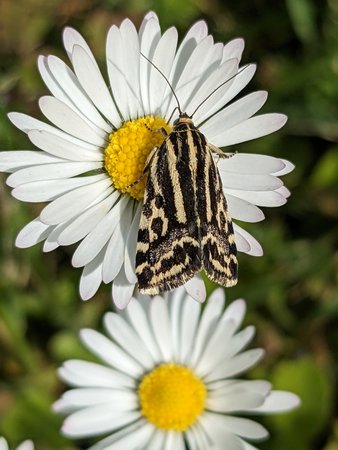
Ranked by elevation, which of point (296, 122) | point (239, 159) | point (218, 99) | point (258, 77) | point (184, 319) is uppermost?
point (258, 77)

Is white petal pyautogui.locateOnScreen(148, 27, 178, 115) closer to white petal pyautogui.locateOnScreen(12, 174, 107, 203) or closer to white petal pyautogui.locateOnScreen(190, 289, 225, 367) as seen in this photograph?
white petal pyautogui.locateOnScreen(12, 174, 107, 203)

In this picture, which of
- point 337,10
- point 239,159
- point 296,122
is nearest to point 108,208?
point 239,159

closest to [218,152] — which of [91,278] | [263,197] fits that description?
[263,197]

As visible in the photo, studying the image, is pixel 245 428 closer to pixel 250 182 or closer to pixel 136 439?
pixel 136 439

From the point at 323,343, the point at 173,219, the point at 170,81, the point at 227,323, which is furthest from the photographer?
the point at 323,343

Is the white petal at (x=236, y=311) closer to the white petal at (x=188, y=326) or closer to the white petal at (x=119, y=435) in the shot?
the white petal at (x=188, y=326)

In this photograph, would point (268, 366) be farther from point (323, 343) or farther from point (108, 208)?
point (108, 208)

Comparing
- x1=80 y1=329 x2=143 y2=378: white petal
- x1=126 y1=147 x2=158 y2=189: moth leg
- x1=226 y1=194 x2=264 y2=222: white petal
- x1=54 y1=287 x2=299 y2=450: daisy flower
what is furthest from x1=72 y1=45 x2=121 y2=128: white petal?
x1=80 y1=329 x2=143 y2=378: white petal
